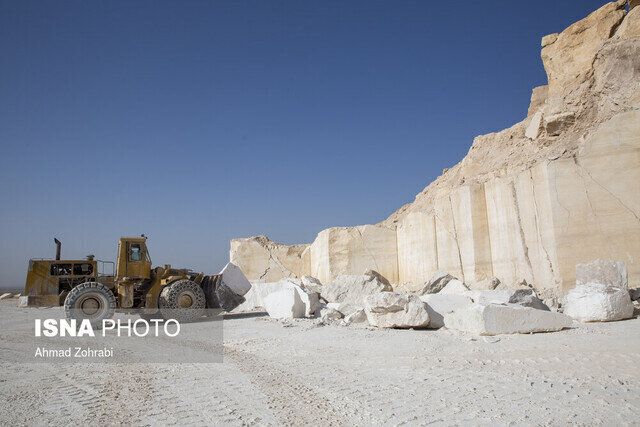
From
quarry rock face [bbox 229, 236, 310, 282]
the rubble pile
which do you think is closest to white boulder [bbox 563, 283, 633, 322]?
the rubble pile

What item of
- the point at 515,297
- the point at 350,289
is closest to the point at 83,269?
the point at 350,289

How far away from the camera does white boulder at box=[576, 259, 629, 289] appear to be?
9.47m

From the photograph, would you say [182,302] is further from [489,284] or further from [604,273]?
[604,273]

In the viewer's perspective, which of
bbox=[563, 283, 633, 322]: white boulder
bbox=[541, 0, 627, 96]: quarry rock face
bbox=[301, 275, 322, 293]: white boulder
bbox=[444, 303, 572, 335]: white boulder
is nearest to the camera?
bbox=[444, 303, 572, 335]: white boulder

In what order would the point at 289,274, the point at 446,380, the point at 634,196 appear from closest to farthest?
the point at 446,380 → the point at 634,196 → the point at 289,274

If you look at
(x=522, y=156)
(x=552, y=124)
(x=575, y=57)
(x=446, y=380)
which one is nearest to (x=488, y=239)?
(x=522, y=156)

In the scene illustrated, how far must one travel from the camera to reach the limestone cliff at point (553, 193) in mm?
10484

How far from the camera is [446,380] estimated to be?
178 inches

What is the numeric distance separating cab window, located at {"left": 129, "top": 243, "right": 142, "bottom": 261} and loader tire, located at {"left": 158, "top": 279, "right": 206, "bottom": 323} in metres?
0.96

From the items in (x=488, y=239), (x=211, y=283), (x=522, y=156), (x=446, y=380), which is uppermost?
(x=522, y=156)

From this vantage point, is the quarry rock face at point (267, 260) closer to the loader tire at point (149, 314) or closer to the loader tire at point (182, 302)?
the loader tire at point (149, 314)

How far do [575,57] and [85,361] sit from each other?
17.7 m

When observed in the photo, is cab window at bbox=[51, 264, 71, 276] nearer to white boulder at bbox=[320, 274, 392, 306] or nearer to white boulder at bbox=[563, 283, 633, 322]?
white boulder at bbox=[320, 274, 392, 306]

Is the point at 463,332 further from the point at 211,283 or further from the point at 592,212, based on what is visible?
the point at 211,283
